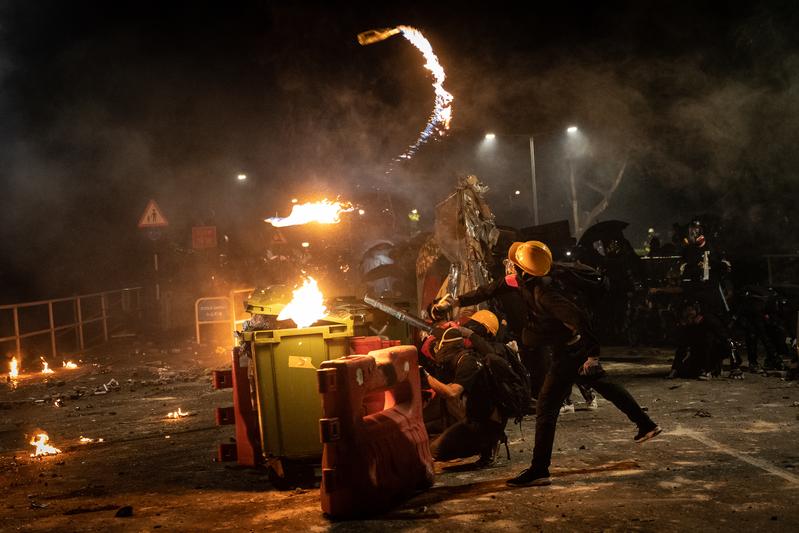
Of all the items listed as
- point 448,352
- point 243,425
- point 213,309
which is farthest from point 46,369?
point 448,352

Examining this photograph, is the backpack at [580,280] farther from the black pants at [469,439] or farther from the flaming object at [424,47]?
the flaming object at [424,47]

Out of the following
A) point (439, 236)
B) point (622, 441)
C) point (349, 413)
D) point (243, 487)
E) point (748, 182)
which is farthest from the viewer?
point (748, 182)

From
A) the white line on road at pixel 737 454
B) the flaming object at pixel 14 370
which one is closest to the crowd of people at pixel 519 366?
the white line on road at pixel 737 454

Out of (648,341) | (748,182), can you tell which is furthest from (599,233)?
(748,182)

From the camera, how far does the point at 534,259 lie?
18.2 ft

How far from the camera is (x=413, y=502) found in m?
4.94

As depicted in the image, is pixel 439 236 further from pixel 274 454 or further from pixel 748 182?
pixel 748 182

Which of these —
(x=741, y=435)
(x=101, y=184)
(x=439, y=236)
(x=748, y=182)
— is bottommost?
(x=741, y=435)

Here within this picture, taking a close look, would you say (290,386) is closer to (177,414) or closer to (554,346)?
Result: (554,346)

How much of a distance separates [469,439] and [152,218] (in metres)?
12.8

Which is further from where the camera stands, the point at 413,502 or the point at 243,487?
the point at 243,487

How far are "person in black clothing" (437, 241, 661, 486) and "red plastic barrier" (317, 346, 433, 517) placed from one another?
0.89 metres

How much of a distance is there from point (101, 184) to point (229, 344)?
9.59 meters

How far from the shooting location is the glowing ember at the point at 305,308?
6055mm
